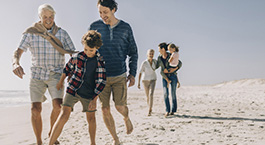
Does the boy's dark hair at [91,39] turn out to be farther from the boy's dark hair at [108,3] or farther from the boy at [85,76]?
the boy's dark hair at [108,3]

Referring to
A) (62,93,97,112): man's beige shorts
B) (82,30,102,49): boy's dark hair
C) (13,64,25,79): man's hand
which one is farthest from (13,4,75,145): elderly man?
(82,30,102,49): boy's dark hair

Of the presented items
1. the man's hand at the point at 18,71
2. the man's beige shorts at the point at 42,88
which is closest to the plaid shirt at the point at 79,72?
the man's beige shorts at the point at 42,88

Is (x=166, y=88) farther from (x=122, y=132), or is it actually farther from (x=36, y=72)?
(x=36, y=72)

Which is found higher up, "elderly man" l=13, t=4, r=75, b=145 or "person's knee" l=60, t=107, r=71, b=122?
"elderly man" l=13, t=4, r=75, b=145

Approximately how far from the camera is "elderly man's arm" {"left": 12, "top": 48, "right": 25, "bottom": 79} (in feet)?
11.5

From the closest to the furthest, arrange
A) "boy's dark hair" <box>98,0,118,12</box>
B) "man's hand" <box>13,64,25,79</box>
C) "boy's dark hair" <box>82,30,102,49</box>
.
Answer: "boy's dark hair" <box>82,30,102,49</box>
"boy's dark hair" <box>98,0,118,12</box>
"man's hand" <box>13,64,25,79</box>

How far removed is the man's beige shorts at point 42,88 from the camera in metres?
3.75

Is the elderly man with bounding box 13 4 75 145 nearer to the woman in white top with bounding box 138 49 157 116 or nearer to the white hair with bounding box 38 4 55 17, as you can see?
the white hair with bounding box 38 4 55 17

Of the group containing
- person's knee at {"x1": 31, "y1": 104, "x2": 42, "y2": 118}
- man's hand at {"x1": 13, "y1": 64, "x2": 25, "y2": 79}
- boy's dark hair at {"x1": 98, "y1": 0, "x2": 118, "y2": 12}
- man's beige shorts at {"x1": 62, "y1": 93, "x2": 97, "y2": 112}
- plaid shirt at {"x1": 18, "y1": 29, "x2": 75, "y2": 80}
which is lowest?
person's knee at {"x1": 31, "y1": 104, "x2": 42, "y2": 118}

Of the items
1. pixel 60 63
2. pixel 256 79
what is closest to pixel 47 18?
pixel 60 63

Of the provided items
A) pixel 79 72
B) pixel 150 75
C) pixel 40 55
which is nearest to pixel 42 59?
pixel 40 55

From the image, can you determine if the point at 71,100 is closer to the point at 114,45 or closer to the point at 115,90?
the point at 115,90

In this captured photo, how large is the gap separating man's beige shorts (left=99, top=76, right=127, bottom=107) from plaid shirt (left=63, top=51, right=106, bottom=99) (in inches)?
14.6

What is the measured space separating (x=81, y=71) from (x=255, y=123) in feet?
15.4
